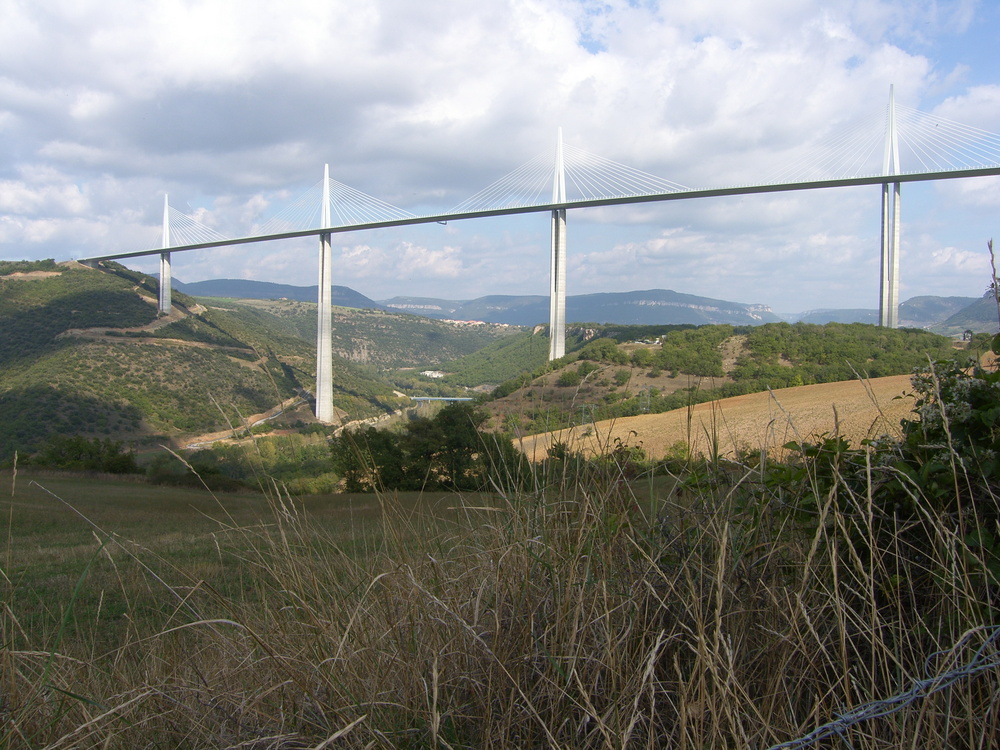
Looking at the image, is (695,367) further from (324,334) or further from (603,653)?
(324,334)

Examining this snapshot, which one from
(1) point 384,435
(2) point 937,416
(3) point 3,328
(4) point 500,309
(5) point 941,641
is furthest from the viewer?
(4) point 500,309

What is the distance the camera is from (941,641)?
1.83m

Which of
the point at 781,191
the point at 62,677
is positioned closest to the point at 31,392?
the point at 781,191

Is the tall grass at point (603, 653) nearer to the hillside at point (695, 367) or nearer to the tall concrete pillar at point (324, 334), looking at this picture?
the hillside at point (695, 367)

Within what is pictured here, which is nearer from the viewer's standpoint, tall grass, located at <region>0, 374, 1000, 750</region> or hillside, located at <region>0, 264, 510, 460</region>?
tall grass, located at <region>0, 374, 1000, 750</region>

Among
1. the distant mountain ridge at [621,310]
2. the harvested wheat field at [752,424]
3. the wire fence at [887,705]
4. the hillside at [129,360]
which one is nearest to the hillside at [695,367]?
the harvested wheat field at [752,424]

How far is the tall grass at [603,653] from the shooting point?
1513mm

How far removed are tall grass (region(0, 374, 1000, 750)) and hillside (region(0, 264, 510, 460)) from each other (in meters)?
30.8

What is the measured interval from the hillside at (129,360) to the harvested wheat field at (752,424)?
847 inches

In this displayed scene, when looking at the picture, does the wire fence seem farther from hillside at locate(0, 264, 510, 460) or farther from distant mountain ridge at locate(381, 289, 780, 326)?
distant mountain ridge at locate(381, 289, 780, 326)

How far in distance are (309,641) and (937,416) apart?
1.98 m

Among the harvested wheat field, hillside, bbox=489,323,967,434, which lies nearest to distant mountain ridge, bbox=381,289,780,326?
hillside, bbox=489,323,967,434

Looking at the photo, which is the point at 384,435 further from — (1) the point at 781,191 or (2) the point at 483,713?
(1) the point at 781,191

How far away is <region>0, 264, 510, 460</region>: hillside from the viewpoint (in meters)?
43.5
